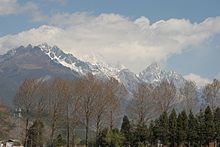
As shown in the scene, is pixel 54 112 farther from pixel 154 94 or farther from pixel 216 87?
pixel 216 87

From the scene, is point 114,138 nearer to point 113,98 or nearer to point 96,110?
point 96,110

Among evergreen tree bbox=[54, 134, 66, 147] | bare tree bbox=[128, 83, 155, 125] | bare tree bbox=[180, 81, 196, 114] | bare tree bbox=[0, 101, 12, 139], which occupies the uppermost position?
bare tree bbox=[180, 81, 196, 114]

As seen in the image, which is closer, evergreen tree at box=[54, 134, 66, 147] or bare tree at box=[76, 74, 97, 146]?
bare tree at box=[76, 74, 97, 146]

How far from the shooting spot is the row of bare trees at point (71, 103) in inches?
3789

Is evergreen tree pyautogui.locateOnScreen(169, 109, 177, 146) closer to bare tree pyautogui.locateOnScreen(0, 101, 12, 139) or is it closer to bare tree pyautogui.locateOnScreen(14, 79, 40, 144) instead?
bare tree pyautogui.locateOnScreen(14, 79, 40, 144)

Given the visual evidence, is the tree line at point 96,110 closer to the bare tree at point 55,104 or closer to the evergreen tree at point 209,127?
the bare tree at point 55,104

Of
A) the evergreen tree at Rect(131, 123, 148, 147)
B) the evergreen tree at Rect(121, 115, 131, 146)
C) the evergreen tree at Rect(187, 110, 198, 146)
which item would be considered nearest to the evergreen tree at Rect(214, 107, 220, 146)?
the evergreen tree at Rect(187, 110, 198, 146)

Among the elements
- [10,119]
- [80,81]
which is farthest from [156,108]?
[10,119]

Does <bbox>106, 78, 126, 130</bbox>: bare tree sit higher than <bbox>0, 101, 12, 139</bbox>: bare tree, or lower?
higher

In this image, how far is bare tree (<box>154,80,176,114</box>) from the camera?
331 ft

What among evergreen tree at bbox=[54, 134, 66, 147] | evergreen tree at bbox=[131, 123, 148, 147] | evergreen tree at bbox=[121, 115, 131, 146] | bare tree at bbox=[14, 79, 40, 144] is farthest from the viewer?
evergreen tree at bbox=[54, 134, 66, 147]

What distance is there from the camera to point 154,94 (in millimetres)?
101500

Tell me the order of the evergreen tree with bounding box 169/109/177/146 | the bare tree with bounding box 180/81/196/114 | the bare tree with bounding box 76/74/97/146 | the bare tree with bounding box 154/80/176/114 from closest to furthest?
1. the evergreen tree with bounding box 169/109/177/146
2. the bare tree with bounding box 76/74/97/146
3. the bare tree with bounding box 154/80/176/114
4. the bare tree with bounding box 180/81/196/114

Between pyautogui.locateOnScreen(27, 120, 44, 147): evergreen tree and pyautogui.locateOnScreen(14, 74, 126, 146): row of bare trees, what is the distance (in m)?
2.32
